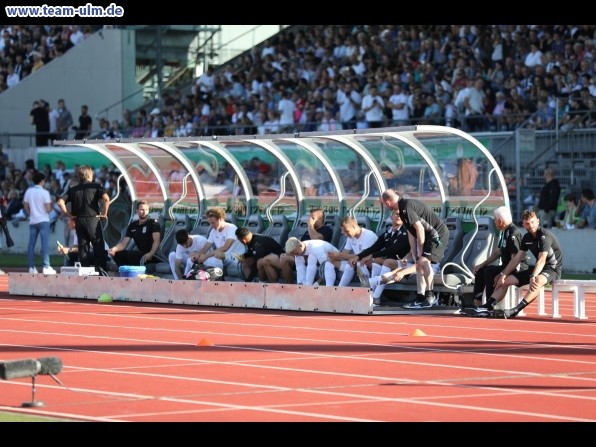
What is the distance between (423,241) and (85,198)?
23.0ft

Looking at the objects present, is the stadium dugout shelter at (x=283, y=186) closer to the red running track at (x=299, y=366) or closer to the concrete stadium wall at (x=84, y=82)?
the red running track at (x=299, y=366)

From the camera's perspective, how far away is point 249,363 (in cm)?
1391

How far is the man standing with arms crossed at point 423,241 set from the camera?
65.1 ft

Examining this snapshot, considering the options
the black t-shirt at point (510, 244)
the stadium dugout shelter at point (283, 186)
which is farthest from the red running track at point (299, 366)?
the stadium dugout shelter at point (283, 186)

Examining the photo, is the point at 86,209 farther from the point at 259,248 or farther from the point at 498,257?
the point at 498,257

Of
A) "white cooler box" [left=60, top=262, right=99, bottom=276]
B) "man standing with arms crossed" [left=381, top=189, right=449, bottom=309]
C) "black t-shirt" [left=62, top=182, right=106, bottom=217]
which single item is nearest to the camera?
"man standing with arms crossed" [left=381, top=189, right=449, bottom=309]

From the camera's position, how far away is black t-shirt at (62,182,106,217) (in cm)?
2417

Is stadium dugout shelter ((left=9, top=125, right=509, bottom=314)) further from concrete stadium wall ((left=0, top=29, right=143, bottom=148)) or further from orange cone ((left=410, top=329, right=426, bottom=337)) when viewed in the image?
concrete stadium wall ((left=0, top=29, right=143, bottom=148))

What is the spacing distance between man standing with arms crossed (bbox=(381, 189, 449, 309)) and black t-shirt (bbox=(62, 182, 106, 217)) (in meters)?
6.35

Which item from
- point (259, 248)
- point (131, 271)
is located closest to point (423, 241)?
point (259, 248)

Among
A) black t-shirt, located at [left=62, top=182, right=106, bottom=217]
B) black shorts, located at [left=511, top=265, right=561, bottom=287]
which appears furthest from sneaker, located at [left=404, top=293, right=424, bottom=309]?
black t-shirt, located at [left=62, top=182, right=106, bottom=217]

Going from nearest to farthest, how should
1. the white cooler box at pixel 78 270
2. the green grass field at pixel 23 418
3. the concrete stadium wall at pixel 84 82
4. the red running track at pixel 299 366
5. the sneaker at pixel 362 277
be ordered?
the green grass field at pixel 23 418 → the red running track at pixel 299 366 → the sneaker at pixel 362 277 → the white cooler box at pixel 78 270 → the concrete stadium wall at pixel 84 82

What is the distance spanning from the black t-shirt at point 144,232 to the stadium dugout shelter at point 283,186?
0.51 meters

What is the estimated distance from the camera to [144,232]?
81.4 ft
